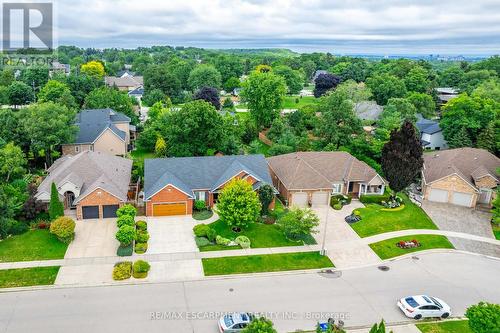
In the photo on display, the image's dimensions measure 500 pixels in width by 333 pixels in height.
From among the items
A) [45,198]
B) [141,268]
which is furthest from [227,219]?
[45,198]

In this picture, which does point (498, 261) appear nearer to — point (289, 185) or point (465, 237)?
point (465, 237)

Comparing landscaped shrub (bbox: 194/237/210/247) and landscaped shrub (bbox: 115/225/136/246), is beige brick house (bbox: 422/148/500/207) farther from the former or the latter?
landscaped shrub (bbox: 115/225/136/246)

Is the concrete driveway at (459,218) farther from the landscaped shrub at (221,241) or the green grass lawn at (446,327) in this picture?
the landscaped shrub at (221,241)

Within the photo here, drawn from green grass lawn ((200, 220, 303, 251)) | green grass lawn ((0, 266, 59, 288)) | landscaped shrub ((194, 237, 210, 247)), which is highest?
green grass lawn ((200, 220, 303, 251))

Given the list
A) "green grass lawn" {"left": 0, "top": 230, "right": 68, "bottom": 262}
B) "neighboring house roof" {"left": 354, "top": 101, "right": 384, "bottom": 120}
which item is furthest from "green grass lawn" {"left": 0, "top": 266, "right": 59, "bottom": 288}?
"neighboring house roof" {"left": 354, "top": 101, "right": 384, "bottom": 120}

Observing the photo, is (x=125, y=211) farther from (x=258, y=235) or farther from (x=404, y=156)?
(x=404, y=156)

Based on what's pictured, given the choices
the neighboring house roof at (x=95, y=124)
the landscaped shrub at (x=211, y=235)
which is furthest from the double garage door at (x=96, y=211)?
the neighboring house roof at (x=95, y=124)
